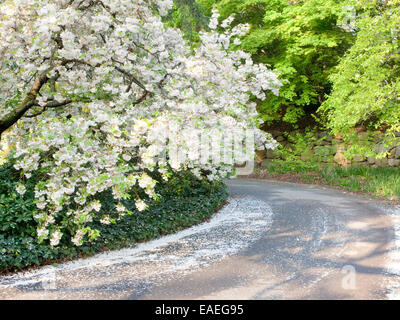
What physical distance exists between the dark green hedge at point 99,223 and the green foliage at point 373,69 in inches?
236

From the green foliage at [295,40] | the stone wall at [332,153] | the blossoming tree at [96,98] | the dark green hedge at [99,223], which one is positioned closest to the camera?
the blossoming tree at [96,98]

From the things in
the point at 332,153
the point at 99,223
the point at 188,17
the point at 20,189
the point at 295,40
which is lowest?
the point at 99,223

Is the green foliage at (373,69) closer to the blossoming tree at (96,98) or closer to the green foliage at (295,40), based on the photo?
the green foliage at (295,40)

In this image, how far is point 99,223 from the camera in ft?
23.7

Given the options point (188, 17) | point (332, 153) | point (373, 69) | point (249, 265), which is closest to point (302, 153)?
point (332, 153)

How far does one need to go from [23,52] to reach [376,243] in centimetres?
728

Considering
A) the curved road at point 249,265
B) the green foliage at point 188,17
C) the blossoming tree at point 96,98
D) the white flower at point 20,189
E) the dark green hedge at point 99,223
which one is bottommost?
the curved road at point 249,265

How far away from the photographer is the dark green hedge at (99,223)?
19.6ft

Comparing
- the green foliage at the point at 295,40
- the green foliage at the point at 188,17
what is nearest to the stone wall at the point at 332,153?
the green foliage at the point at 295,40

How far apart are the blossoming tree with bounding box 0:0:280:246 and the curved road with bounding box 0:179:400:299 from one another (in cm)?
79

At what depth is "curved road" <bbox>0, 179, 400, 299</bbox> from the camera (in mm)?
5059

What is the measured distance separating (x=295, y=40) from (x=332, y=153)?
19.2 feet

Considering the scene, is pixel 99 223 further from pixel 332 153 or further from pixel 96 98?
pixel 332 153
